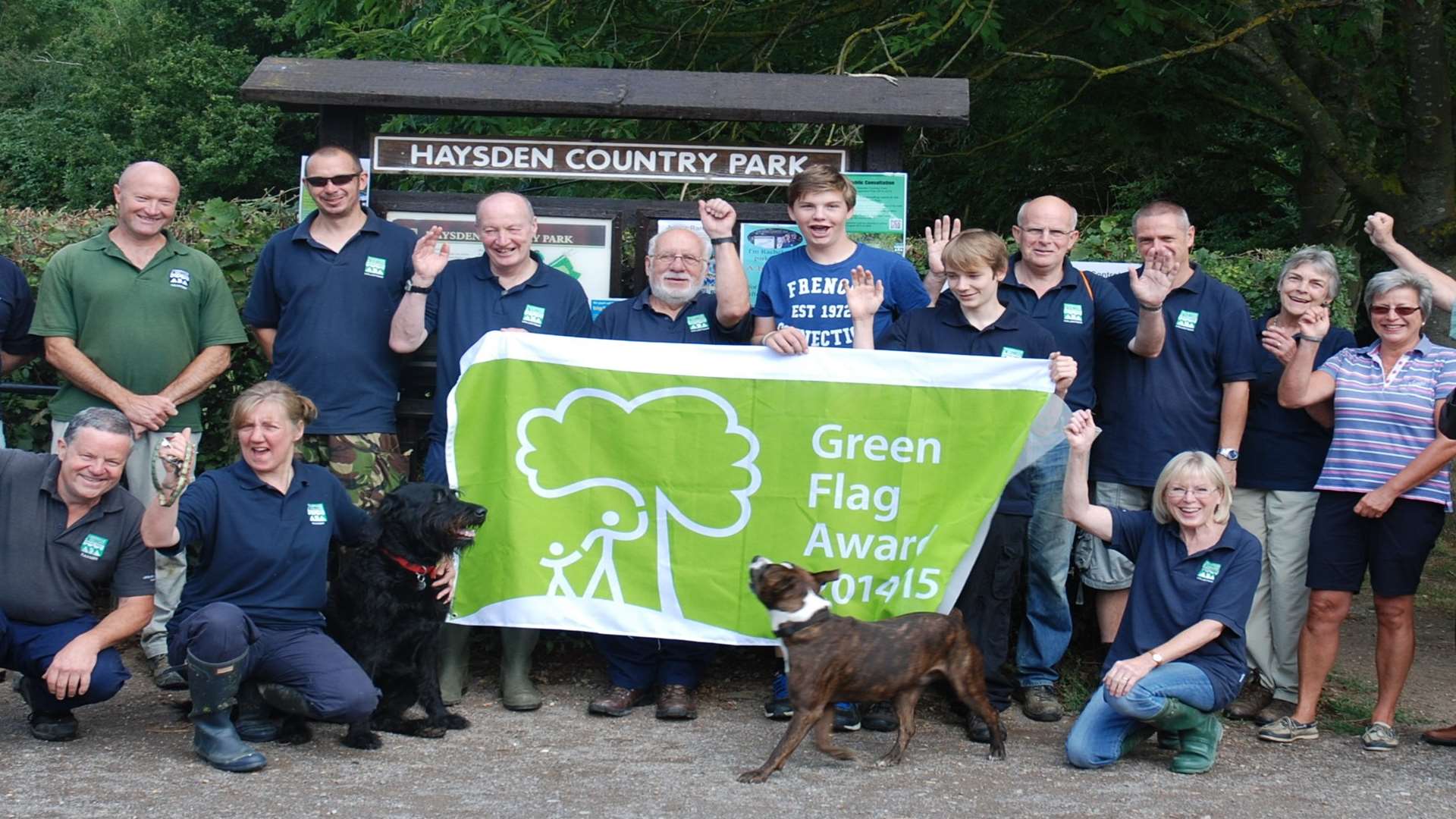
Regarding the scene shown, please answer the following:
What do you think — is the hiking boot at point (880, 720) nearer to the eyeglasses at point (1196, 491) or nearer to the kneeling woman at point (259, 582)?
the eyeglasses at point (1196, 491)

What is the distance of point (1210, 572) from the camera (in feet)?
18.0

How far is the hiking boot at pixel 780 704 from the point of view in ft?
20.1

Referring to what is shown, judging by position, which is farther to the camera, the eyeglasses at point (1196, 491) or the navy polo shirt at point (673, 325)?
the navy polo shirt at point (673, 325)

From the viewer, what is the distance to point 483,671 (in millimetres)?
6758

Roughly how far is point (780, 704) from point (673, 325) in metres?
1.65

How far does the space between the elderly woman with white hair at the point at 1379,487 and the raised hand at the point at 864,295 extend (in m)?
1.74

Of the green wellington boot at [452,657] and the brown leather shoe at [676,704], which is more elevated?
the green wellington boot at [452,657]

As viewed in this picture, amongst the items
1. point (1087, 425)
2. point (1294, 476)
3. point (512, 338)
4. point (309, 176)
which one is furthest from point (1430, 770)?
point (309, 176)

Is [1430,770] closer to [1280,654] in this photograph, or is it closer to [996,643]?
[1280,654]

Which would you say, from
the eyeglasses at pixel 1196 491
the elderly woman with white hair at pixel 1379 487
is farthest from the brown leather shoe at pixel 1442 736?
the eyeglasses at pixel 1196 491

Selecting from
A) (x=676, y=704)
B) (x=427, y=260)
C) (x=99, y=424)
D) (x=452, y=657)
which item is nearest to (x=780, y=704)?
(x=676, y=704)

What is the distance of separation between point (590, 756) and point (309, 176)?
2.77 m

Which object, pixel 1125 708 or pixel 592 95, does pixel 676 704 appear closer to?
pixel 1125 708

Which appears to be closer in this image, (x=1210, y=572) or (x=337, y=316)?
(x=1210, y=572)
